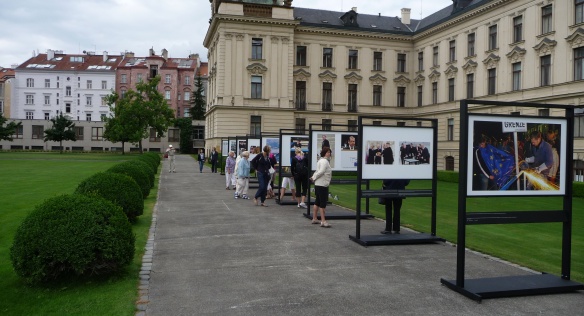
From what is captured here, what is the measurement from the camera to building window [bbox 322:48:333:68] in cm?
Answer: 5612

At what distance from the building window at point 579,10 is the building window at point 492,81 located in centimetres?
937

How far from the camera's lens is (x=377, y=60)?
189ft

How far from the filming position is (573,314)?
22.4 feet

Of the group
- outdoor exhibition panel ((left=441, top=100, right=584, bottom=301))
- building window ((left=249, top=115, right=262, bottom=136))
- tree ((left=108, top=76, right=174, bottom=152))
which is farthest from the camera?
tree ((left=108, top=76, right=174, bottom=152))

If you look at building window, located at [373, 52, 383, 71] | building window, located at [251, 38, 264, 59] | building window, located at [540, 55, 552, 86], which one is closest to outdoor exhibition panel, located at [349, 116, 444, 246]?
building window, located at [540, 55, 552, 86]

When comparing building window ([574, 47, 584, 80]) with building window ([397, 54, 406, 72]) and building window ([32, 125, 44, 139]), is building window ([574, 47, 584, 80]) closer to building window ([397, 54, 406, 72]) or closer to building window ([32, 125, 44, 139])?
building window ([397, 54, 406, 72])

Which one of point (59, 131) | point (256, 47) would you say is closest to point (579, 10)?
point (256, 47)

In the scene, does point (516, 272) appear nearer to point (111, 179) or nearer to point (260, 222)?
point (260, 222)

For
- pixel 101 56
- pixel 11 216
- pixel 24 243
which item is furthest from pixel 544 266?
pixel 101 56

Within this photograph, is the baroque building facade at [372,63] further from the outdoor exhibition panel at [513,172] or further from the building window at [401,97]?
the outdoor exhibition panel at [513,172]

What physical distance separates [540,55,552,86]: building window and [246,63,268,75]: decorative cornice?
2602 cm

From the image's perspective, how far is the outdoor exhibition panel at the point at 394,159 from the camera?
11.5m

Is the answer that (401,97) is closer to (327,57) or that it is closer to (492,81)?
(327,57)

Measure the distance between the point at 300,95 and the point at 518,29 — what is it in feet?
76.7
